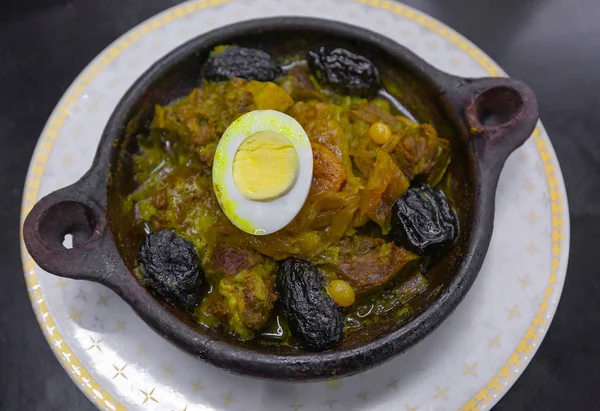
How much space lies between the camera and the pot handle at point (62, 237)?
1.91 meters

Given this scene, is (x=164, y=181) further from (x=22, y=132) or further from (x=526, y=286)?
(x=526, y=286)

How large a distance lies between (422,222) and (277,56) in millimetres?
1074

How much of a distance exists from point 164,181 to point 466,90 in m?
1.32

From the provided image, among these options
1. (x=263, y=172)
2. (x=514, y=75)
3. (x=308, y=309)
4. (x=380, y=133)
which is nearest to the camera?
Answer: (x=308, y=309)

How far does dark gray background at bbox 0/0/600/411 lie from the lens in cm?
268

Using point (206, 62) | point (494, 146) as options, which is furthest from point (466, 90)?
point (206, 62)

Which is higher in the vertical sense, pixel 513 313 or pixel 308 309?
pixel 308 309

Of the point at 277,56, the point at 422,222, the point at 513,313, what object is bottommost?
the point at 513,313

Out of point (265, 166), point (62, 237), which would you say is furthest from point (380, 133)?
point (62, 237)

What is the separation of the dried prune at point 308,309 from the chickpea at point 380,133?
23.8 inches

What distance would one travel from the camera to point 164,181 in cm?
234

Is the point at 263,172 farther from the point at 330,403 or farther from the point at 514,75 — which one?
the point at 514,75

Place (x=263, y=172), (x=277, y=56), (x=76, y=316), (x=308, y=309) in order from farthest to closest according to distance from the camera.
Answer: (x=277, y=56) → (x=76, y=316) → (x=263, y=172) → (x=308, y=309)

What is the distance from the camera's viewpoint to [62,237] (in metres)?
2.09
